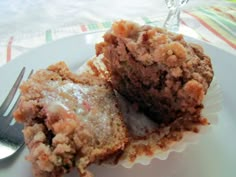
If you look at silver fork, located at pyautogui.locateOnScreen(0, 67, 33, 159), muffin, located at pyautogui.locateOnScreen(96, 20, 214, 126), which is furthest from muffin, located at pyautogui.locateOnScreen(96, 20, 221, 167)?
silver fork, located at pyautogui.locateOnScreen(0, 67, 33, 159)

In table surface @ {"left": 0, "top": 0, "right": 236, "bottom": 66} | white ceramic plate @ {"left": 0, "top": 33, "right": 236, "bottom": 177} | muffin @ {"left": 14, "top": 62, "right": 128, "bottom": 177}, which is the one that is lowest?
table surface @ {"left": 0, "top": 0, "right": 236, "bottom": 66}

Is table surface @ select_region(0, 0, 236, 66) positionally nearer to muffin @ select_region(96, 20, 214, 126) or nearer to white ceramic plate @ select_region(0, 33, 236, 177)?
white ceramic plate @ select_region(0, 33, 236, 177)

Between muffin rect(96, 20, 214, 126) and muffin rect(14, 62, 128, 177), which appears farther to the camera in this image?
muffin rect(96, 20, 214, 126)

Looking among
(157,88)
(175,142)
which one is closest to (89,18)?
(157,88)

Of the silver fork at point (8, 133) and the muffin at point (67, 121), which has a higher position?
the muffin at point (67, 121)

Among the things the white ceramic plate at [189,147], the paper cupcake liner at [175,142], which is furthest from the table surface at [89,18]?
the paper cupcake liner at [175,142]

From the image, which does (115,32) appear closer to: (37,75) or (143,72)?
(143,72)

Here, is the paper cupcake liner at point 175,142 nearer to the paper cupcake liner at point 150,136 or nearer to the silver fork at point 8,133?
the paper cupcake liner at point 150,136
